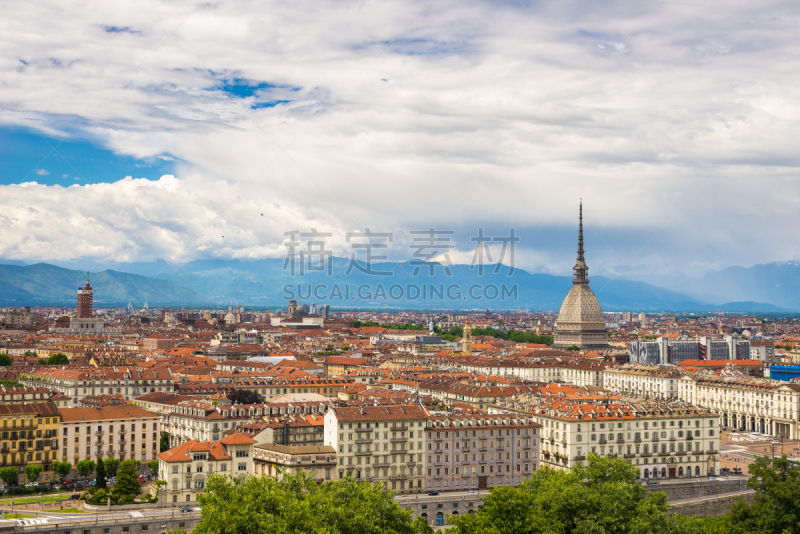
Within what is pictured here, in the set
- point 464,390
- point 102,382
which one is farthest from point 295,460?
point 102,382

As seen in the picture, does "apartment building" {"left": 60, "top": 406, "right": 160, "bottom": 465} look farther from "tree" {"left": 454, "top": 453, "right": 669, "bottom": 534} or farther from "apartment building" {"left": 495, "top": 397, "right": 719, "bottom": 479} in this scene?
"tree" {"left": 454, "top": 453, "right": 669, "bottom": 534}

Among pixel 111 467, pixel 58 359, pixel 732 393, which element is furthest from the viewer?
pixel 58 359

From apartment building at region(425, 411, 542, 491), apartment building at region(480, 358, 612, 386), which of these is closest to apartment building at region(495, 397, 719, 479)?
apartment building at region(425, 411, 542, 491)

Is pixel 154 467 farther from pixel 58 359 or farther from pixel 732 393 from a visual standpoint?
pixel 58 359

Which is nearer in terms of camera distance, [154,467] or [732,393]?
[154,467]

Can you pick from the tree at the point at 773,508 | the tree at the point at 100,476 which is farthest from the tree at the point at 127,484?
the tree at the point at 773,508
